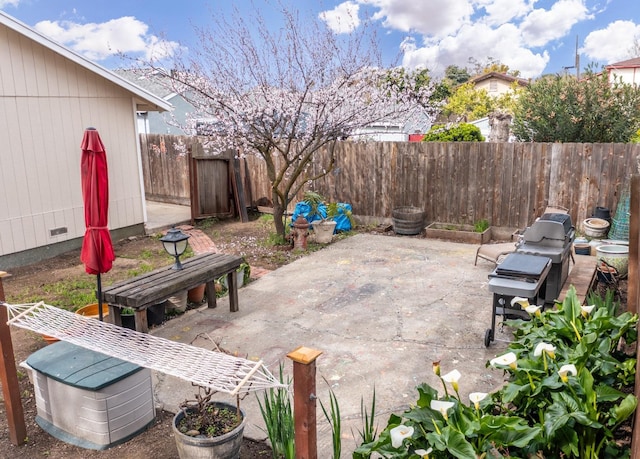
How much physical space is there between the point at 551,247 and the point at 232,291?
3.50 m

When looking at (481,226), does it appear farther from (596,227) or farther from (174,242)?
(174,242)

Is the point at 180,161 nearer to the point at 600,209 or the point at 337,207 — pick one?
the point at 337,207

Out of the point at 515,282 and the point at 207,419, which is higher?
the point at 515,282

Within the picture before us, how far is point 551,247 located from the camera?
5309 mm

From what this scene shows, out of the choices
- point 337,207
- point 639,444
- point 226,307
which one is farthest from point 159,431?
point 337,207

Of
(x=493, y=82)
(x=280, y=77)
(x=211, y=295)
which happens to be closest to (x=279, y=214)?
(x=280, y=77)

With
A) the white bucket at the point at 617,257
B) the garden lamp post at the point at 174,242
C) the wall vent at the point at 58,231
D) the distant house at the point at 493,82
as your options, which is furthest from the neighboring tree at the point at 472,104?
the garden lamp post at the point at 174,242

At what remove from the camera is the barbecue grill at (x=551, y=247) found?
514 centimetres

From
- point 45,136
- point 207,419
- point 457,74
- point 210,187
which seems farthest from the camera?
point 457,74

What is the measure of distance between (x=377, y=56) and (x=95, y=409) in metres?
7.59

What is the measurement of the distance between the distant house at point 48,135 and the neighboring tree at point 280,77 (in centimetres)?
137

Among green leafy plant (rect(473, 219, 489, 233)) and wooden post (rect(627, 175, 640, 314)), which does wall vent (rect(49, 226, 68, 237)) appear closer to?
green leafy plant (rect(473, 219, 489, 233))

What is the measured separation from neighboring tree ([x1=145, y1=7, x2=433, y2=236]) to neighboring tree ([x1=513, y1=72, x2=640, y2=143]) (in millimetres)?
4302

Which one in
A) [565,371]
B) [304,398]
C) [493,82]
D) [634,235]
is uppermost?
[493,82]
